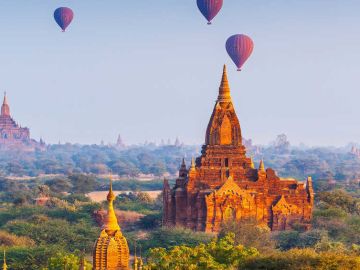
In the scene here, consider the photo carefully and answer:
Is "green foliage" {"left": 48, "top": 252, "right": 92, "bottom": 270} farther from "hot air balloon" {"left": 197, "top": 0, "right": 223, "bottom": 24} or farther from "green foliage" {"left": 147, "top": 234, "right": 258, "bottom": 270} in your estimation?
"hot air balloon" {"left": 197, "top": 0, "right": 223, "bottom": 24}

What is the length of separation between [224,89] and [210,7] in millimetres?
36733

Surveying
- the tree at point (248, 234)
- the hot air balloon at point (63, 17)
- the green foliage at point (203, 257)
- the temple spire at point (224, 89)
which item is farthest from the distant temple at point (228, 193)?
the hot air balloon at point (63, 17)

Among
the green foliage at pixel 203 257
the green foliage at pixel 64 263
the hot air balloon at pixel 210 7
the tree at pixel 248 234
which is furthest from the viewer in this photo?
the hot air balloon at pixel 210 7

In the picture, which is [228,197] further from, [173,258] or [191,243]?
[173,258]

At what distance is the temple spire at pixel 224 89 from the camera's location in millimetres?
68625

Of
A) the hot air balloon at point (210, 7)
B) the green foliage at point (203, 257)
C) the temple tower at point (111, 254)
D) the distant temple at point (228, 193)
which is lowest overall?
the green foliage at point (203, 257)

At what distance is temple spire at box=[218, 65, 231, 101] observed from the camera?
225 ft

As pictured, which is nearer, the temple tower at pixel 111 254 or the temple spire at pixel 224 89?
the temple tower at pixel 111 254

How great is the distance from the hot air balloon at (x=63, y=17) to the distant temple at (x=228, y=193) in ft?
231

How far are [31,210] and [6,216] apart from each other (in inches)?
95.1

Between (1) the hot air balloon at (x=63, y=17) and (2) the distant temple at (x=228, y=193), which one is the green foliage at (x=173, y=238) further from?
(1) the hot air balloon at (x=63, y=17)

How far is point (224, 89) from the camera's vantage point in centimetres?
6894

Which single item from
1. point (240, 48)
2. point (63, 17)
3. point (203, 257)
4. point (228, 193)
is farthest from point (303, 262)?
point (63, 17)

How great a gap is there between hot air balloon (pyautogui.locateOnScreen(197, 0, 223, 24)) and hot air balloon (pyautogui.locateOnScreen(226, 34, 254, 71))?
204 inches
